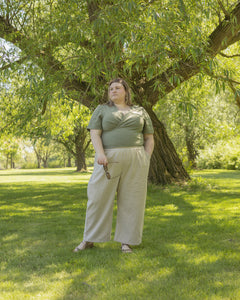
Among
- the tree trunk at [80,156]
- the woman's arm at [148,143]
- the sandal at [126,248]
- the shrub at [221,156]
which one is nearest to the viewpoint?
the sandal at [126,248]

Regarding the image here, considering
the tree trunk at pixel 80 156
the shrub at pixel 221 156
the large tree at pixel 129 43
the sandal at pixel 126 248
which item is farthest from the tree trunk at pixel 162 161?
the tree trunk at pixel 80 156

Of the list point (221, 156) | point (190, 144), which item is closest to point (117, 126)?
point (190, 144)

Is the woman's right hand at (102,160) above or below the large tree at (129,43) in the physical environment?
below

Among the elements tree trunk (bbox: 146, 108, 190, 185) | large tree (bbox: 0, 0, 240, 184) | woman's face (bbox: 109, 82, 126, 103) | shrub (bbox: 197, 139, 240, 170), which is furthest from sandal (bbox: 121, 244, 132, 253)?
shrub (bbox: 197, 139, 240, 170)

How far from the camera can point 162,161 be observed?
33.2ft

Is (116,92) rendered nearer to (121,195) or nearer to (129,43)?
(121,195)

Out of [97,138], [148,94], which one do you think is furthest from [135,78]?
[97,138]

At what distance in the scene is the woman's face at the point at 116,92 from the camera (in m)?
3.91

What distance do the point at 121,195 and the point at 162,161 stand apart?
6.36 metres

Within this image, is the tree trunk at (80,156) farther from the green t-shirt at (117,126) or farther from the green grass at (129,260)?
the green t-shirt at (117,126)

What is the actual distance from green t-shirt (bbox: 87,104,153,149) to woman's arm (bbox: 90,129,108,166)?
0.17ft

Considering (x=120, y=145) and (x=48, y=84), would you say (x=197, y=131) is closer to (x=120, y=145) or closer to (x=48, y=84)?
(x=48, y=84)

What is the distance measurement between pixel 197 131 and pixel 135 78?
14462 mm

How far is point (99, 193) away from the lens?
3826mm
